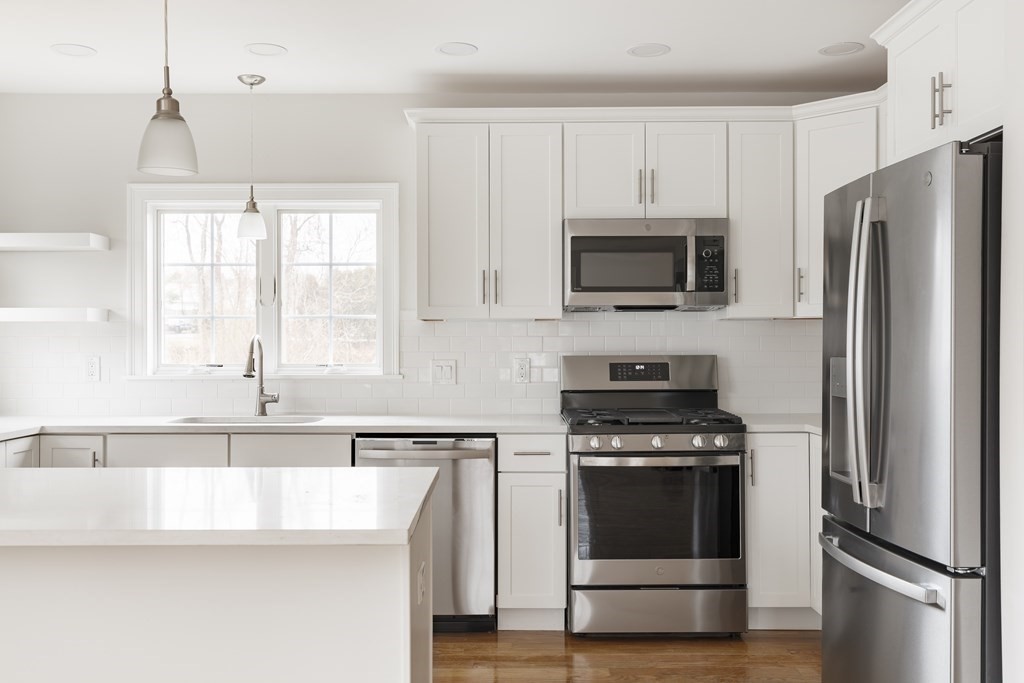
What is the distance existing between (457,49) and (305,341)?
1645 mm

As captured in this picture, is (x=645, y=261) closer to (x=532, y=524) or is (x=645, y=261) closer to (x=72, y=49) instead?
(x=532, y=524)

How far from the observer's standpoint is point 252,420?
362cm

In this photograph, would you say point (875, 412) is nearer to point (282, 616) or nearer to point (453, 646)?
point (282, 616)

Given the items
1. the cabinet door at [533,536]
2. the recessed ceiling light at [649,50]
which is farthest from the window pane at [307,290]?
the recessed ceiling light at [649,50]

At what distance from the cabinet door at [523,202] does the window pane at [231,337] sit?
4.42 ft

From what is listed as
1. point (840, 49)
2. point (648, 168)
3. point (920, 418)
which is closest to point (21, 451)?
point (648, 168)

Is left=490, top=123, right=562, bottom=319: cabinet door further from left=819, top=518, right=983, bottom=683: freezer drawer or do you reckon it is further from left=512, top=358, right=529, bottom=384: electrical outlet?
left=819, top=518, right=983, bottom=683: freezer drawer

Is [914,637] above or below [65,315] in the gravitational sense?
below

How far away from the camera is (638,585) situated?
10.6 feet

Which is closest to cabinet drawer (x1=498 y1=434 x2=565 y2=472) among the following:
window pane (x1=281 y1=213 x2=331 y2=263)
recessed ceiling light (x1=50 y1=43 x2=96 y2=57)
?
window pane (x1=281 y1=213 x2=331 y2=263)

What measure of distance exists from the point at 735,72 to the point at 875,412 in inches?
83.7

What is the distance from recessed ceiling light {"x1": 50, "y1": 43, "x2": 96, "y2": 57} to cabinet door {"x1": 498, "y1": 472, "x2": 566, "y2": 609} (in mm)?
2536

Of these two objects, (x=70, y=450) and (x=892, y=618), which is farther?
(x=70, y=450)

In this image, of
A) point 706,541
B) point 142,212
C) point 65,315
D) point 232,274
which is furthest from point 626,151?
point 65,315
